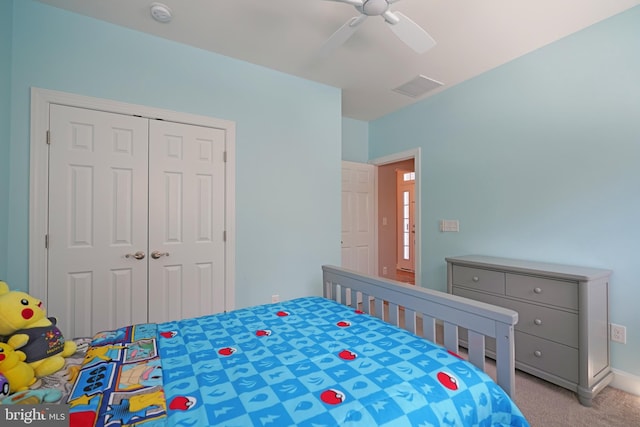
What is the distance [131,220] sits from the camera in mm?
2266

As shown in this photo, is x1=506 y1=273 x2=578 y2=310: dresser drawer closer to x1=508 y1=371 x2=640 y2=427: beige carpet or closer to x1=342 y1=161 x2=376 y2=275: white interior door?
x1=508 y1=371 x2=640 y2=427: beige carpet

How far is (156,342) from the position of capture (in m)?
1.37

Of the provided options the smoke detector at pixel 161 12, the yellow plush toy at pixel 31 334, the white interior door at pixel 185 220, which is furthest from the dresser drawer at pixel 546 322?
the smoke detector at pixel 161 12

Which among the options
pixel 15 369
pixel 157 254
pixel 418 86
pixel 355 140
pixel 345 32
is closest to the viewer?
pixel 15 369

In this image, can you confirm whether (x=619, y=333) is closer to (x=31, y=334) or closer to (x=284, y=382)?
(x=284, y=382)

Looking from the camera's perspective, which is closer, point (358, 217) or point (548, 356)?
point (548, 356)

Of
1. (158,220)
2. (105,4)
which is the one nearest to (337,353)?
(158,220)

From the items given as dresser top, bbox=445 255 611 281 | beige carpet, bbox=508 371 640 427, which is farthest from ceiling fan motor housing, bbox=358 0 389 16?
beige carpet, bbox=508 371 640 427

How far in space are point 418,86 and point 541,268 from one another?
2179mm

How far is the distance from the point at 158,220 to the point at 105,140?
0.71 m

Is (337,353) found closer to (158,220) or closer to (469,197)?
(158,220)

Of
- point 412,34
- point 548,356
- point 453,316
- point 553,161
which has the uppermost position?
point 412,34

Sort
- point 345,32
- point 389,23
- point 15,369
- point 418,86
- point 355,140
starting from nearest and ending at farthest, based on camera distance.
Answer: point 15,369
point 389,23
point 345,32
point 418,86
point 355,140

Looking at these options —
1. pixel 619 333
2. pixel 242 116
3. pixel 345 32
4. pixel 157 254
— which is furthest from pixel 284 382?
pixel 619 333
